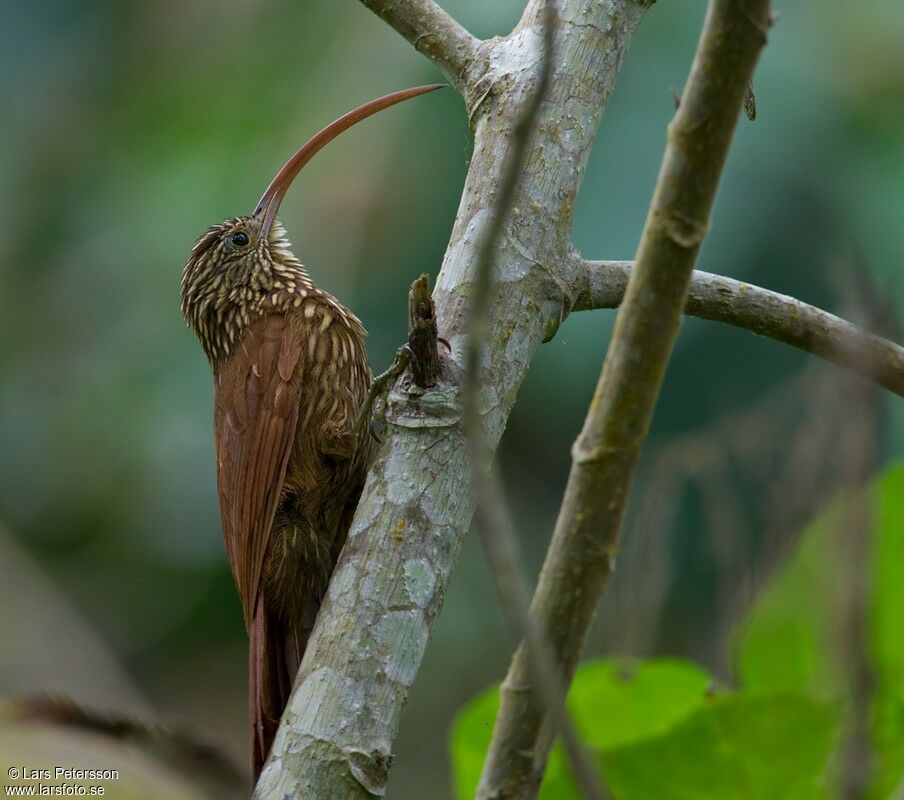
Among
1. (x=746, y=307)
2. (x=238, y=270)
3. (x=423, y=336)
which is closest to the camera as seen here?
(x=423, y=336)

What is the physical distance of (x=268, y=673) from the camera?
3102 millimetres

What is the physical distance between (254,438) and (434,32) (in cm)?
111

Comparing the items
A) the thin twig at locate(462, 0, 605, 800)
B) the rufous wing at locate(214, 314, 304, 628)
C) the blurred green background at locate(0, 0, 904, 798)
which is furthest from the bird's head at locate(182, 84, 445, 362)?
the thin twig at locate(462, 0, 605, 800)

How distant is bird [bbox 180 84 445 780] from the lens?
318 centimetres

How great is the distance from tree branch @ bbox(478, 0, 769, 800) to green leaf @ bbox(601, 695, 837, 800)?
651 mm

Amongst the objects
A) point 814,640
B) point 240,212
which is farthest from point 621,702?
point 240,212

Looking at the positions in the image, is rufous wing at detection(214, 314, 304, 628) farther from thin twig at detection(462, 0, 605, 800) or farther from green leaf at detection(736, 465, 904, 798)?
thin twig at detection(462, 0, 605, 800)

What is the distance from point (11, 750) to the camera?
1683mm

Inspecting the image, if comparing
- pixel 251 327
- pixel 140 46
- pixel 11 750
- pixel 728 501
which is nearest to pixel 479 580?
pixel 251 327

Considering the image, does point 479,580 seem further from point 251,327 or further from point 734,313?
point 734,313

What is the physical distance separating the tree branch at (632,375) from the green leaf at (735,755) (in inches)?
25.6

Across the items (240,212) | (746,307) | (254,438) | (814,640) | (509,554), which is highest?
(240,212)

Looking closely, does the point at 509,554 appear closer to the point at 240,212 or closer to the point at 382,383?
the point at 382,383

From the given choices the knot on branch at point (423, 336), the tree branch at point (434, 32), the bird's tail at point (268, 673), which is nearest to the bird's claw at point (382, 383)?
the knot on branch at point (423, 336)
